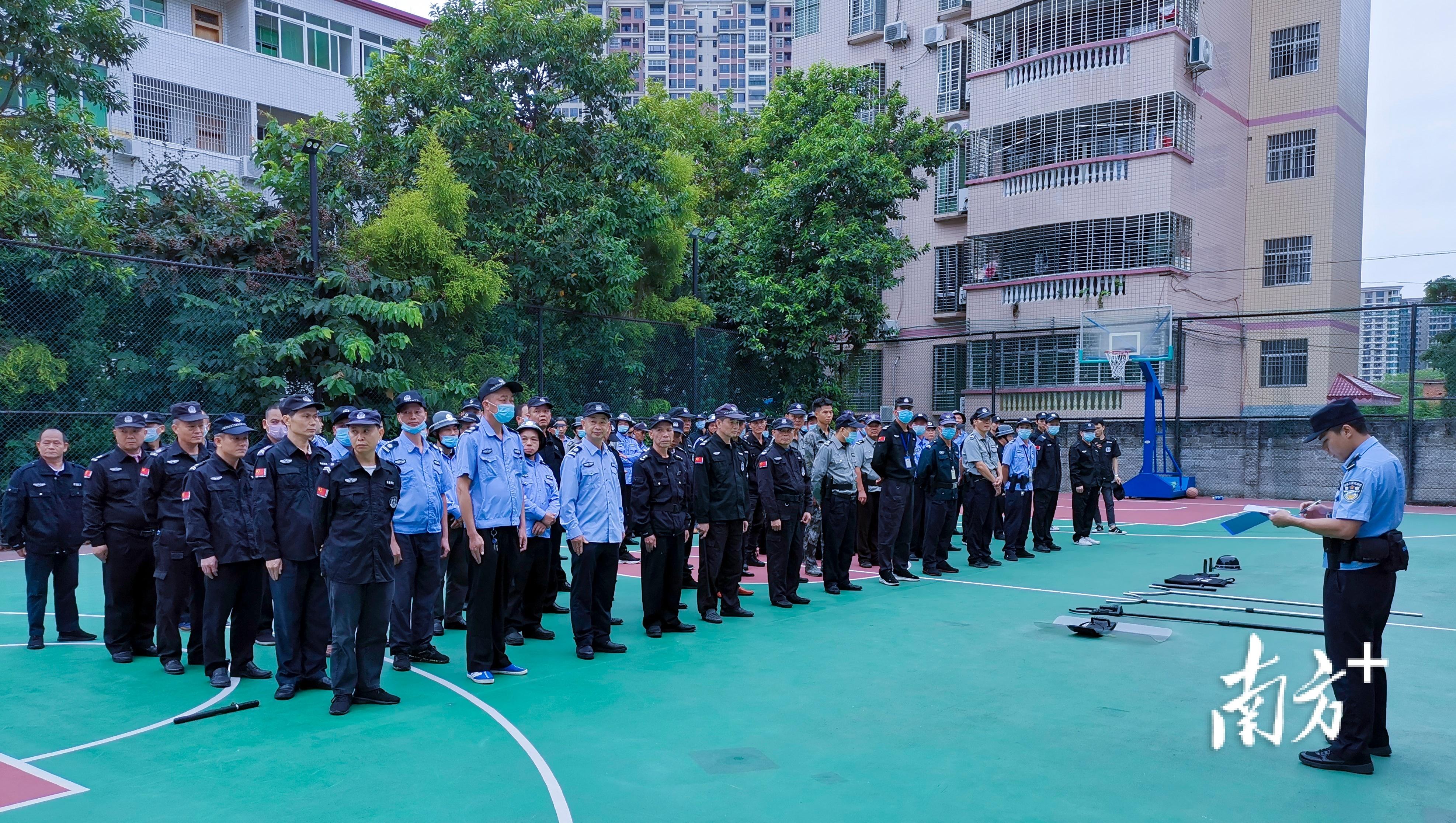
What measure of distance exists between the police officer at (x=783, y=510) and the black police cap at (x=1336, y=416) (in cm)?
515

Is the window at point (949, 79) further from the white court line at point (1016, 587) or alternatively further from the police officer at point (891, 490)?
the white court line at point (1016, 587)

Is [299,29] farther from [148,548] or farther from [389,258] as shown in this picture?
[148,548]

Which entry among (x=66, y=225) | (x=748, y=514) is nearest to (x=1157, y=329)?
(x=748, y=514)

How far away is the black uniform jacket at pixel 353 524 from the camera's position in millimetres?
6227

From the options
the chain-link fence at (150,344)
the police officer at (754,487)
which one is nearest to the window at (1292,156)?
A: the chain-link fence at (150,344)

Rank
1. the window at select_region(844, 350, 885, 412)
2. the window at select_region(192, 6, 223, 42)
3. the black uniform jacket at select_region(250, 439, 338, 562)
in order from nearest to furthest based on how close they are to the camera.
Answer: the black uniform jacket at select_region(250, 439, 338, 562), the window at select_region(844, 350, 885, 412), the window at select_region(192, 6, 223, 42)

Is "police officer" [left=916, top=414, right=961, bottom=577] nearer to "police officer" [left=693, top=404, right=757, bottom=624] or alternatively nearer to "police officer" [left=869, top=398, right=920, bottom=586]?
"police officer" [left=869, top=398, right=920, bottom=586]

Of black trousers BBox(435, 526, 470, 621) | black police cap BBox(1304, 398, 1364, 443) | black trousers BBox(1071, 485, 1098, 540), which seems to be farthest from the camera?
black trousers BBox(1071, 485, 1098, 540)

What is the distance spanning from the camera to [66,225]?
45.1 ft

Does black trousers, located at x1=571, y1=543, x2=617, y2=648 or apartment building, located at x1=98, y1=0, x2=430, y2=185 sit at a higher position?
apartment building, located at x1=98, y1=0, x2=430, y2=185

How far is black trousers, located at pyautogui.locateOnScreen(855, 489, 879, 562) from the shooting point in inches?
505

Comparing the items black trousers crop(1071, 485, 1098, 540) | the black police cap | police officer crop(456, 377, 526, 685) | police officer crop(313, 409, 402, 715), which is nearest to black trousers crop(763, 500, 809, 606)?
police officer crop(456, 377, 526, 685)

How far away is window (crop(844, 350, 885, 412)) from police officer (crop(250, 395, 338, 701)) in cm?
1831

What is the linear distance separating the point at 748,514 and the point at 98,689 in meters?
5.38
